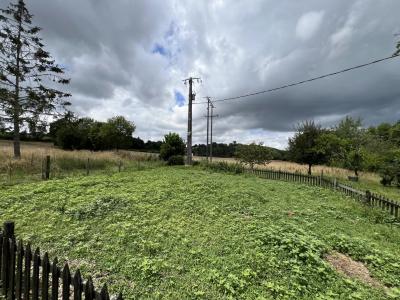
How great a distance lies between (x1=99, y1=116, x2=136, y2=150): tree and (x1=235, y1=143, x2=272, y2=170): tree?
103 ft

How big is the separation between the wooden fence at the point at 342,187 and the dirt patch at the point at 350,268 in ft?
15.2

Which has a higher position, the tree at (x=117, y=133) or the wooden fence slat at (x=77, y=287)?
the tree at (x=117, y=133)

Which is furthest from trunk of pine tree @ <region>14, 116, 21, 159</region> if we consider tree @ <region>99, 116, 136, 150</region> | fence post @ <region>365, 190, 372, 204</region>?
tree @ <region>99, 116, 136, 150</region>

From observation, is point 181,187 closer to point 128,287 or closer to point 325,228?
point 325,228

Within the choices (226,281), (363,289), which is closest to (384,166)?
(363,289)

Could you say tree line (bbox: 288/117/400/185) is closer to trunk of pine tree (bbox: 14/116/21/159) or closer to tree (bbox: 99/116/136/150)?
trunk of pine tree (bbox: 14/116/21/159)

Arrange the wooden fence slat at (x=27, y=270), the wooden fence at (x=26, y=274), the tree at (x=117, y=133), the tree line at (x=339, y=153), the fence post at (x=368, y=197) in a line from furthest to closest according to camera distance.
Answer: the tree at (x=117, y=133)
the tree line at (x=339, y=153)
the fence post at (x=368, y=197)
the wooden fence slat at (x=27, y=270)
the wooden fence at (x=26, y=274)

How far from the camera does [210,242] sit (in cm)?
520

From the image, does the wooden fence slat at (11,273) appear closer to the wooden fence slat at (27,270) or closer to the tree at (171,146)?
the wooden fence slat at (27,270)

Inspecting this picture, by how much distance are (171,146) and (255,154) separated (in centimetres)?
1031

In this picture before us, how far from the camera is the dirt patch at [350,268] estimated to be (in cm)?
413

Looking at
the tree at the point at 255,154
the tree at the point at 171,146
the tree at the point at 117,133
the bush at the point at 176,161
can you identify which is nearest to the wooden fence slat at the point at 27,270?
the bush at the point at 176,161

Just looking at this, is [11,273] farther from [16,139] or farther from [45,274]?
[16,139]

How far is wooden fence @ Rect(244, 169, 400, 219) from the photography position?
8.49 metres
